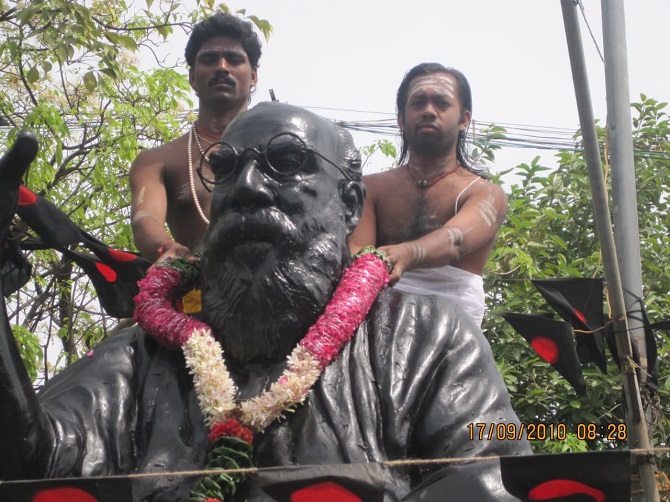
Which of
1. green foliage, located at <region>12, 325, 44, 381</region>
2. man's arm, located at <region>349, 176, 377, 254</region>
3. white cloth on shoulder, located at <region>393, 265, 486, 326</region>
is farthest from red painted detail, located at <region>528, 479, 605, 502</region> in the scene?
green foliage, located at <region>12, 325, 44, 381</region>

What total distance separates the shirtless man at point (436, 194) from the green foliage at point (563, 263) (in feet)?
9.86

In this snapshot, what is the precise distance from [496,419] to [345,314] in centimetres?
57

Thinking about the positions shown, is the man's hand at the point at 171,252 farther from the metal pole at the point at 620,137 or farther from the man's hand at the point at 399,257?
the metal pole at the point at 620,137

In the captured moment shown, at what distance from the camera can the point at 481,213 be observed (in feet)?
15.5

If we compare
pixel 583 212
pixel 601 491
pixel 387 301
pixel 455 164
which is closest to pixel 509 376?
pixel 583 212

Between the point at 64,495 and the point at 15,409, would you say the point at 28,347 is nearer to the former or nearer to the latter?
the point at 15,409

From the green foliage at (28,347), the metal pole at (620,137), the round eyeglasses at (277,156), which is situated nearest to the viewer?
the round eyeglasses at (277,156)

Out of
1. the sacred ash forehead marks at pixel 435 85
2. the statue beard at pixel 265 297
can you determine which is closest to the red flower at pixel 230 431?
the statue beard at pixel 265 297

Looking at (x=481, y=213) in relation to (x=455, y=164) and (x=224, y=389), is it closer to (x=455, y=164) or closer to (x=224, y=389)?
(x=455, y=164)

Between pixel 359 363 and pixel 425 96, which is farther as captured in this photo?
pixel 425 96

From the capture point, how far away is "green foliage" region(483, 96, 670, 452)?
8.76 meters

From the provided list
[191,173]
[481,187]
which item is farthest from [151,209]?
[481,187]

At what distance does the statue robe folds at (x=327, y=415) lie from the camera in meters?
3.18

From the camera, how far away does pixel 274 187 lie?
3619 mm
